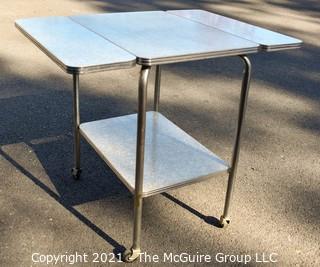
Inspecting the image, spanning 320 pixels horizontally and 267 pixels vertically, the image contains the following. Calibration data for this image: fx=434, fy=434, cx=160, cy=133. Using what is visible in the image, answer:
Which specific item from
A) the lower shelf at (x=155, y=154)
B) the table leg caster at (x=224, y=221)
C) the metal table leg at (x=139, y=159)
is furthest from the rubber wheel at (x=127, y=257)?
the table leg caster at (x=224, y=221)

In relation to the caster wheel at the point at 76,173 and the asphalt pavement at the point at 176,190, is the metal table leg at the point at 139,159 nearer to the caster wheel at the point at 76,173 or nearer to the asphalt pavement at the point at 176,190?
the asphalt pavement at the point at 176,190

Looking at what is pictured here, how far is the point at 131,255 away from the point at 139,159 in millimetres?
436

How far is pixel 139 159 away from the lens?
1.50 m

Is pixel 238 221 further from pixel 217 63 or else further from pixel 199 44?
pixel 217 63

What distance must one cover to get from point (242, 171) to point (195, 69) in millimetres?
1691

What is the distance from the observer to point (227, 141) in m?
2.63

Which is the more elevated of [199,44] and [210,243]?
[199,44]

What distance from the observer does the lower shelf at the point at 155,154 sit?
5.65 ft

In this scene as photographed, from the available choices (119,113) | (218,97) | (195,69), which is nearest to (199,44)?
(119,113)

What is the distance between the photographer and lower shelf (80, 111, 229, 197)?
1.72 metres

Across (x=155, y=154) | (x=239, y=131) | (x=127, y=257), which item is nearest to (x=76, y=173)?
(x=155, y=154)

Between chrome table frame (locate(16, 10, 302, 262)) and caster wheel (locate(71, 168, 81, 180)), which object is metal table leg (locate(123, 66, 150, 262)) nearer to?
chrome table frame (locate(16, 10, 302, 262))

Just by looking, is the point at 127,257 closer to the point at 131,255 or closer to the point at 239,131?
the point at 131,255

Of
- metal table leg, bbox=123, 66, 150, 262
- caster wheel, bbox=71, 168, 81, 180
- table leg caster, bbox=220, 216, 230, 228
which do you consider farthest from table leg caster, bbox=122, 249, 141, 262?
caster wheel, bbox=71, 168, 81, 180
